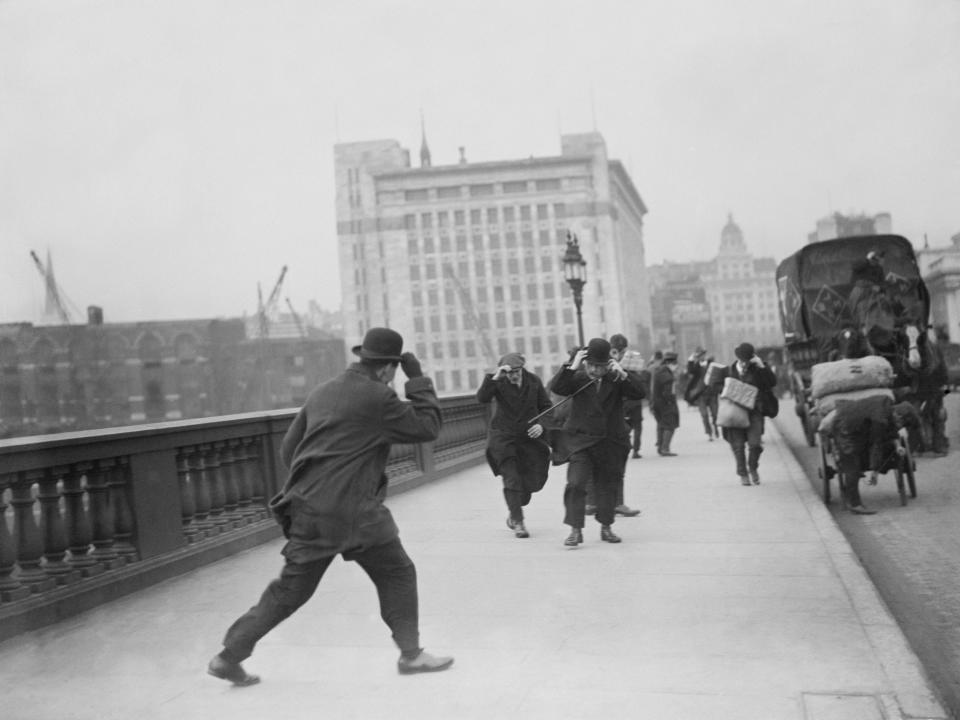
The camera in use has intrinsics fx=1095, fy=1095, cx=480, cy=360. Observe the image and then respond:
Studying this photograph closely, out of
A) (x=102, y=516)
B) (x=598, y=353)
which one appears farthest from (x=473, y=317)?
(x=102, y=516)

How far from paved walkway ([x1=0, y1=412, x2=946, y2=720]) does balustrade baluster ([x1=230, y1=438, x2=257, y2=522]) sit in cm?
68

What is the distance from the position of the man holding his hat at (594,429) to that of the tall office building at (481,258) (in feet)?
416

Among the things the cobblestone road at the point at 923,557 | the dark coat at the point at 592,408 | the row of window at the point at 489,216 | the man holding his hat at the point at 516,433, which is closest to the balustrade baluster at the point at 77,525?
the man holding his hat at the point at 516,433

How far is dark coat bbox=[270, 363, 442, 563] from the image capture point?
4691mm

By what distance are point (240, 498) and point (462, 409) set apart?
27.7 feet

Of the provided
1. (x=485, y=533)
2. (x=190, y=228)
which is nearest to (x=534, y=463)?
(x=485, y=533)

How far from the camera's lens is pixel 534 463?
9438mm

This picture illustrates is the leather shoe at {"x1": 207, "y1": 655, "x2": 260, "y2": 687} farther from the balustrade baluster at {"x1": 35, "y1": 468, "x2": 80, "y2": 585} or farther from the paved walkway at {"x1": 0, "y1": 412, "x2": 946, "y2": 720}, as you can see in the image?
the balustrade baluster at {"x1": 35, "y1": 468, "x2": 80, "y2": 585}

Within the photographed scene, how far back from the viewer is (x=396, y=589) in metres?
4.94

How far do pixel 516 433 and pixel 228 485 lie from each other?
2.45m

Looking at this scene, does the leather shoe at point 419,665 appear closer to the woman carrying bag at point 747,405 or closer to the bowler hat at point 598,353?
the bowler hat at point 598,353

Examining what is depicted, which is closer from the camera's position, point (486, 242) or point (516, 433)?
point (516, 433)

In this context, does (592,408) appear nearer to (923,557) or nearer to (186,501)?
(923,557)

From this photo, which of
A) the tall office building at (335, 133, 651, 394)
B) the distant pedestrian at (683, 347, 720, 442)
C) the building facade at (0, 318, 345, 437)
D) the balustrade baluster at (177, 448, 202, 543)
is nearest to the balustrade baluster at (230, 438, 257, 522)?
the balustrade baluster at (177, 448, 202, 543)
